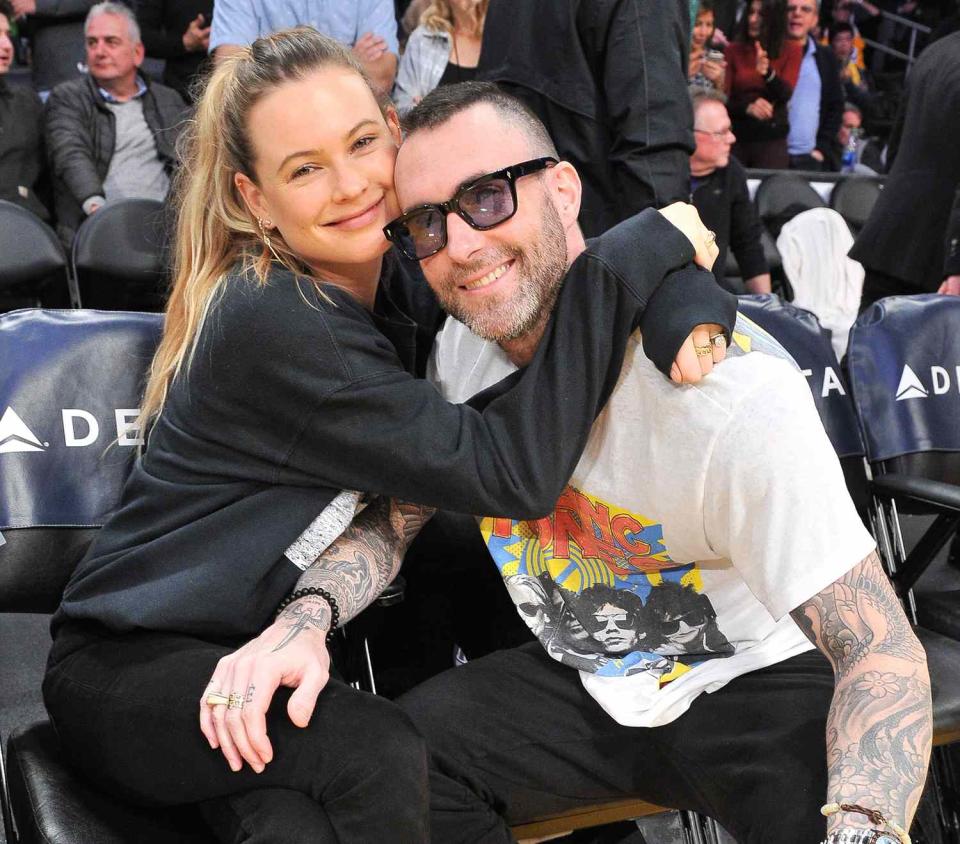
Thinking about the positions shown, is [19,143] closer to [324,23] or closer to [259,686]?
[324,23]

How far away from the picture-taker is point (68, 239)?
494 cm

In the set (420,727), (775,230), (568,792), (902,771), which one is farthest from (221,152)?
(775,230)

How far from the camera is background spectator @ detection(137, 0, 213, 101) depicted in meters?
5.78

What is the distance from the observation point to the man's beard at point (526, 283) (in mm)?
1856

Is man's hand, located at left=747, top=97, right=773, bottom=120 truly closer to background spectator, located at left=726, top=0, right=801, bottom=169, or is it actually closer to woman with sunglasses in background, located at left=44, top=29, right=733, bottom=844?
background spectator, located at left=726, top=0, right=801, bottom=169

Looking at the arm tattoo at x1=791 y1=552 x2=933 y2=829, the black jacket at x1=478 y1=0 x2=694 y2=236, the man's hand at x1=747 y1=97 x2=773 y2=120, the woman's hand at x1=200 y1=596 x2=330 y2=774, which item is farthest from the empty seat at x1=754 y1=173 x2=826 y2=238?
the woman's hand at x1=200 y1=596 x2=330 y2=774

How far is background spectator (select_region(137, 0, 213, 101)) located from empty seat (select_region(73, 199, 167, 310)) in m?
2.15

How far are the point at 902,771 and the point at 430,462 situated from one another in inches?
28.4

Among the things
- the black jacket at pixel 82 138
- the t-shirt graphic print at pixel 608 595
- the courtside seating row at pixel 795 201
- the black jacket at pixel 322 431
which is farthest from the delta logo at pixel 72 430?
the courtside seating row at pixel 795 201

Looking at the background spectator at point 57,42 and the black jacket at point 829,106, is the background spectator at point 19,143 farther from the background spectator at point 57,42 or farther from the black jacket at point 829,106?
the black jacket at point 829,106

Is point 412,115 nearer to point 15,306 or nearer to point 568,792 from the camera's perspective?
point 568,792

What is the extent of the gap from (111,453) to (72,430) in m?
0.08

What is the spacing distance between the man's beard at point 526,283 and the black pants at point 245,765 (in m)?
0.60

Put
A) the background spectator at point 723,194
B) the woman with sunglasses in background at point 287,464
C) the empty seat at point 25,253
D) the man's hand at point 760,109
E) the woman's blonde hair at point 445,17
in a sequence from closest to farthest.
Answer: the woman with sunglasses in background at point 287,464 → the empty seat at point 25,253 → the woman's blonde hair at point 445,17 → the background spectator at point 723,194 → the man's hand at point 760,109
